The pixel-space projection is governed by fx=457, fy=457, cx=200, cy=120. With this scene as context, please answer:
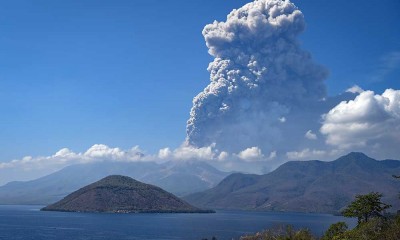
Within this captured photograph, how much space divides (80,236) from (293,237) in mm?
109750

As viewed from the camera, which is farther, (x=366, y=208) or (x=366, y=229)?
(x=366, y=208)

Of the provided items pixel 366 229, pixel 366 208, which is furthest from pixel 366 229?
pixel 366 208

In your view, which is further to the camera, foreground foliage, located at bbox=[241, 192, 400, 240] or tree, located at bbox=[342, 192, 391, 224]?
tree, located at bbox=[342, 192, 391, 224]

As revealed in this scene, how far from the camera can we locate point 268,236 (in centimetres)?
9419

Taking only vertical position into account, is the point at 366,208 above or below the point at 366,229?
above

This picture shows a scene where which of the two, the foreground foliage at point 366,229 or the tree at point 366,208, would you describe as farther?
the tree at point 366,208

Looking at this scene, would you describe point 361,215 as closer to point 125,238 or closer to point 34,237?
point 125,238

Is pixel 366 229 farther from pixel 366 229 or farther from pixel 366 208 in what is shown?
pixel 366 208

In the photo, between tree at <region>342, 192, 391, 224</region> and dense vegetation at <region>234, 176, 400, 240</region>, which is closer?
dense vegetation at <region>234, 176, 400, 240</region>

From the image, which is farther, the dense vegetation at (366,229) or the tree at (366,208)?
the tree at (366,208)

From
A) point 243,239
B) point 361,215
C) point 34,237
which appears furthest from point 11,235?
point 361,215

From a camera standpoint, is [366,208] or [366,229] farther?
[366,208]

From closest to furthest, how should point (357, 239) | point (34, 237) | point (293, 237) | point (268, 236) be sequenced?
1. point (357, 239)
2. point (293, 237)
3. point (268, 236)
4. point (34, 237)

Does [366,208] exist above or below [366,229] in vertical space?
above
